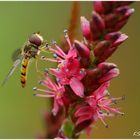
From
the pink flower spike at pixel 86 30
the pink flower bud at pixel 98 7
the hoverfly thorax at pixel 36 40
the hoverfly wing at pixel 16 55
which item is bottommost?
the pink flower spike at pixel 86 30

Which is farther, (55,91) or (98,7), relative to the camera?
(55,91)

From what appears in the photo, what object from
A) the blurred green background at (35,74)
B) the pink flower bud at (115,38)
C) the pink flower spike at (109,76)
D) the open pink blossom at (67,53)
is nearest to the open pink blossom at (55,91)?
the open pink blossom at (67,53)

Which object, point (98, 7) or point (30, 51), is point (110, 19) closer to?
point (98, 7)

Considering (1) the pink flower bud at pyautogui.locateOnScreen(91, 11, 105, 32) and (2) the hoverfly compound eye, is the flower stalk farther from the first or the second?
(2) the hoverfly compound eye

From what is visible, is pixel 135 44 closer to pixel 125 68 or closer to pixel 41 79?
pixel 125 68

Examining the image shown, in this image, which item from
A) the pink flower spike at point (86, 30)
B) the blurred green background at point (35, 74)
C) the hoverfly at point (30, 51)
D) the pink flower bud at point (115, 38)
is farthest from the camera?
the blurred green background at point (35, 74)

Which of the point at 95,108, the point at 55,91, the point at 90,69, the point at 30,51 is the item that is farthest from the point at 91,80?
the point at 30,51

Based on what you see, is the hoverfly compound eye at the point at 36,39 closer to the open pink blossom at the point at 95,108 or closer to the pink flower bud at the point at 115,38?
the open pink blossom at the point at 95,108
